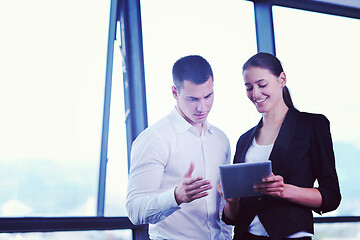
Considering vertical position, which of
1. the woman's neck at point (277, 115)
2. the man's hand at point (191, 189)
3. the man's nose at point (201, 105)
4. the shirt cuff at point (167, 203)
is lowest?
the shirt cuff at point (167, 203)

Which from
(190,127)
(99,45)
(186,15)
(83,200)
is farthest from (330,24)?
(83,200)

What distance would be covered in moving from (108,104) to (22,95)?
696 mm

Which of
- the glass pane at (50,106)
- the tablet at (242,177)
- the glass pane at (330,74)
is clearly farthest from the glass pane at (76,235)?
the glass pane at (330,74)

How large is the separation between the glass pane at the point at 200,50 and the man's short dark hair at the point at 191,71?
88cm

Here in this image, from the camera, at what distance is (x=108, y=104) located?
3.16 metres

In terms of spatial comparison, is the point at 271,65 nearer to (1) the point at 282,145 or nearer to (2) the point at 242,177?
(1) the point at 282,145

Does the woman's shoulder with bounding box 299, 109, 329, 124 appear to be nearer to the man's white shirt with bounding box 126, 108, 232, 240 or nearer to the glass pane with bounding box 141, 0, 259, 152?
the man's white shirt with bounding box 126, 108, 232, 240

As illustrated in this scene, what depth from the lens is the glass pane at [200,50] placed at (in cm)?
289

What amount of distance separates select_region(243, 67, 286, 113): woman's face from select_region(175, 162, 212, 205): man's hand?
0.45m

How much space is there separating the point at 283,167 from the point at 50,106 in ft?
5.55

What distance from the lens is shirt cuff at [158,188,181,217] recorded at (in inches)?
64.7

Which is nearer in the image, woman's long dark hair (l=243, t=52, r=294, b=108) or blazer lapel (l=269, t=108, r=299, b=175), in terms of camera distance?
blazer lapel (l=269, t=108, r=299, b=175)

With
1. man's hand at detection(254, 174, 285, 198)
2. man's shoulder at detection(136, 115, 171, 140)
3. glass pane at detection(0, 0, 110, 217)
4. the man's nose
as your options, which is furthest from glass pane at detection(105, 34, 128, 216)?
man's hand at detection(254, 174, 285, 198)

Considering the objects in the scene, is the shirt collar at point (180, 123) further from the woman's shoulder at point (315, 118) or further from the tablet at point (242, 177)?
the woman's shoulder at point (315, 118)
